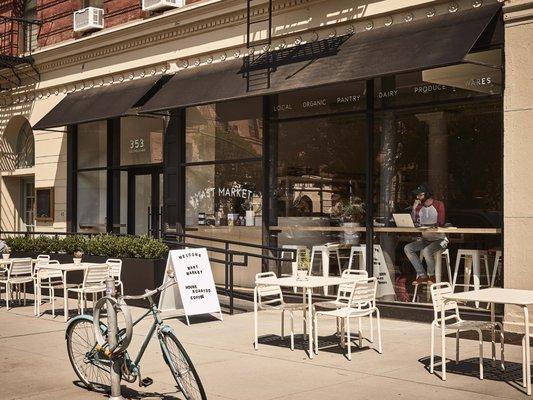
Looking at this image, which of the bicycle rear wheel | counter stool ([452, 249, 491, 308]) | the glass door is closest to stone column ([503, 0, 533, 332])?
counter stool ([452, 249, 491, 308])

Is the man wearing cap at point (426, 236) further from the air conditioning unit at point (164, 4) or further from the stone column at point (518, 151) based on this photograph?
the air conditioning unit at point (164, 4)

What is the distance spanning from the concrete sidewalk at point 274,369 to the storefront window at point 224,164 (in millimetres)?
4152

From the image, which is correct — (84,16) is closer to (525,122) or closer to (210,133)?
(210,133)

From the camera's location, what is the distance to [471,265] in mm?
11570

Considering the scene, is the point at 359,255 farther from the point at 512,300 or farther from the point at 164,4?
the point at 164,4

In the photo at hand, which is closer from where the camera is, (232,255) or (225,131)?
(232,255)

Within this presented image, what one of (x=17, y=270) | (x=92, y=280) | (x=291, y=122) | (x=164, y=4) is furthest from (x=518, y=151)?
(x=17, y=270)

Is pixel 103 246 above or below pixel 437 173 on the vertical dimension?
below

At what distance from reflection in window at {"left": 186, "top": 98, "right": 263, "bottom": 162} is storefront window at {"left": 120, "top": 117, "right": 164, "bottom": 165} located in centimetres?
121

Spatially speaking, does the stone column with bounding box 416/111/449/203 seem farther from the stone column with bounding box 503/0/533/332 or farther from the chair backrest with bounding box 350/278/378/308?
the chair backrest with bounding box 350/278/378/308

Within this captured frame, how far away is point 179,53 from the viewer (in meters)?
16.4

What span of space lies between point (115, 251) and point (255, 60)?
4358 mm

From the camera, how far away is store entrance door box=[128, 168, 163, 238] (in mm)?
17998

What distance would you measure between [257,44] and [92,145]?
6.51 m
